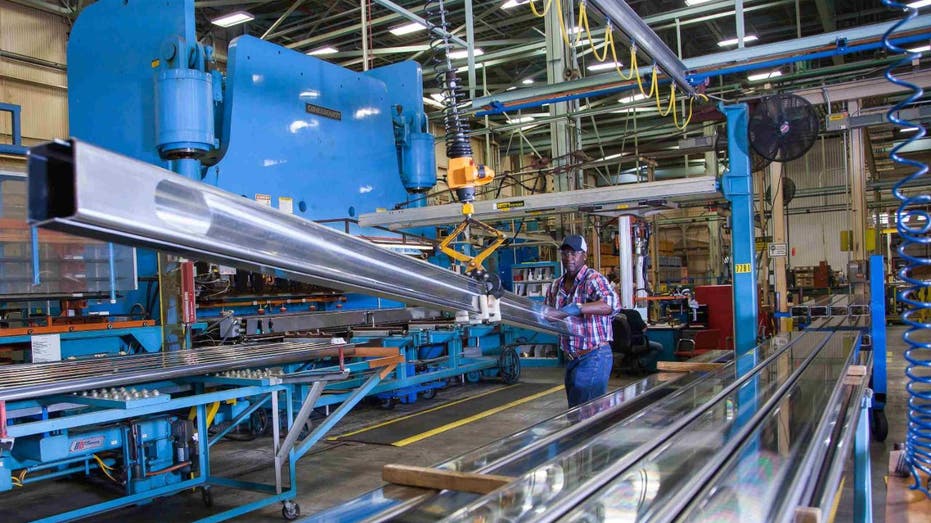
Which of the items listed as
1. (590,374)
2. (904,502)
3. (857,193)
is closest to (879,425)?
(857,193)

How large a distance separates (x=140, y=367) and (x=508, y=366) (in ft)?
19.0

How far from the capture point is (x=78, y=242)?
16.3 ft

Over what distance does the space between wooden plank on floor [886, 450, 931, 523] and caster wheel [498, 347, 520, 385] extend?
680cm

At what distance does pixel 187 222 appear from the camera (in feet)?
4.03

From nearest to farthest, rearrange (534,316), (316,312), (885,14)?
(534,316) → (316,312) → (885,14)

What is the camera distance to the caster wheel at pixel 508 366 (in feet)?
29.5

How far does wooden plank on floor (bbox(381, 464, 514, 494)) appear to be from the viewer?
176 cm

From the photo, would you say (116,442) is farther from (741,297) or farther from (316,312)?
(741,297)

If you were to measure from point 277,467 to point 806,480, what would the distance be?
10.5ft

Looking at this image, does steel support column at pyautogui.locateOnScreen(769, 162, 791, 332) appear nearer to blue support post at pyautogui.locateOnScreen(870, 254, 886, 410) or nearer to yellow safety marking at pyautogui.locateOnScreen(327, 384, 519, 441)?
blue support post at pyautogui.locateOnScreen(870, 254, 886, 410)

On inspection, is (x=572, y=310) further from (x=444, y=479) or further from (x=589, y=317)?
(x=444, y=479)

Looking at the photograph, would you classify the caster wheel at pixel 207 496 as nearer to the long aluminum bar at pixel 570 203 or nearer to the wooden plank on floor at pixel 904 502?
the long aluminum bar at pixel 570 203

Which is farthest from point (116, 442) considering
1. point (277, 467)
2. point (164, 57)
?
point (164, 57)

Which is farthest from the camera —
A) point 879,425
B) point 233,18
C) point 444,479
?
point 233,18
